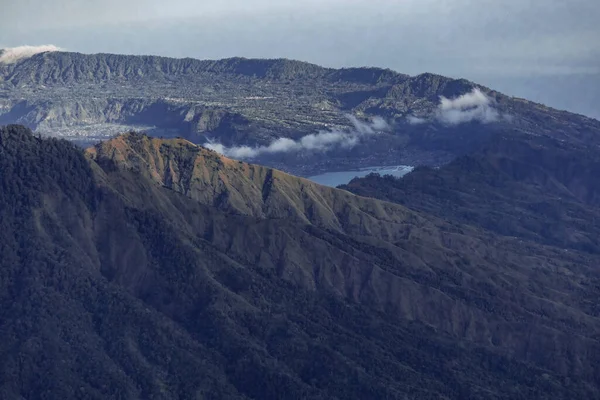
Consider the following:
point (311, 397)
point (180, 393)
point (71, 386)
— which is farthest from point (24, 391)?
point (311, 397)

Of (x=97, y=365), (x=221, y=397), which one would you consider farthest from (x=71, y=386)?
(x=221, y=397)

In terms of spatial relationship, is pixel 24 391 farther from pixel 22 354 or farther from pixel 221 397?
pixel 221 397

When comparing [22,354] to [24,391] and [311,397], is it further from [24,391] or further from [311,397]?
[311,397]

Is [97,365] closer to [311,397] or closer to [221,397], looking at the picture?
[221,397]

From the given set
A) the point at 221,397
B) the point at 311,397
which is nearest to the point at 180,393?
the point at 221,397

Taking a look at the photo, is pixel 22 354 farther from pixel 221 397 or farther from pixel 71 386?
pixel 221 397

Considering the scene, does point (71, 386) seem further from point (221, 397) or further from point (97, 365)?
point (221, 397)

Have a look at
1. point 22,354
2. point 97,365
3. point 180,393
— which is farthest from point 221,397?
point 22,354
